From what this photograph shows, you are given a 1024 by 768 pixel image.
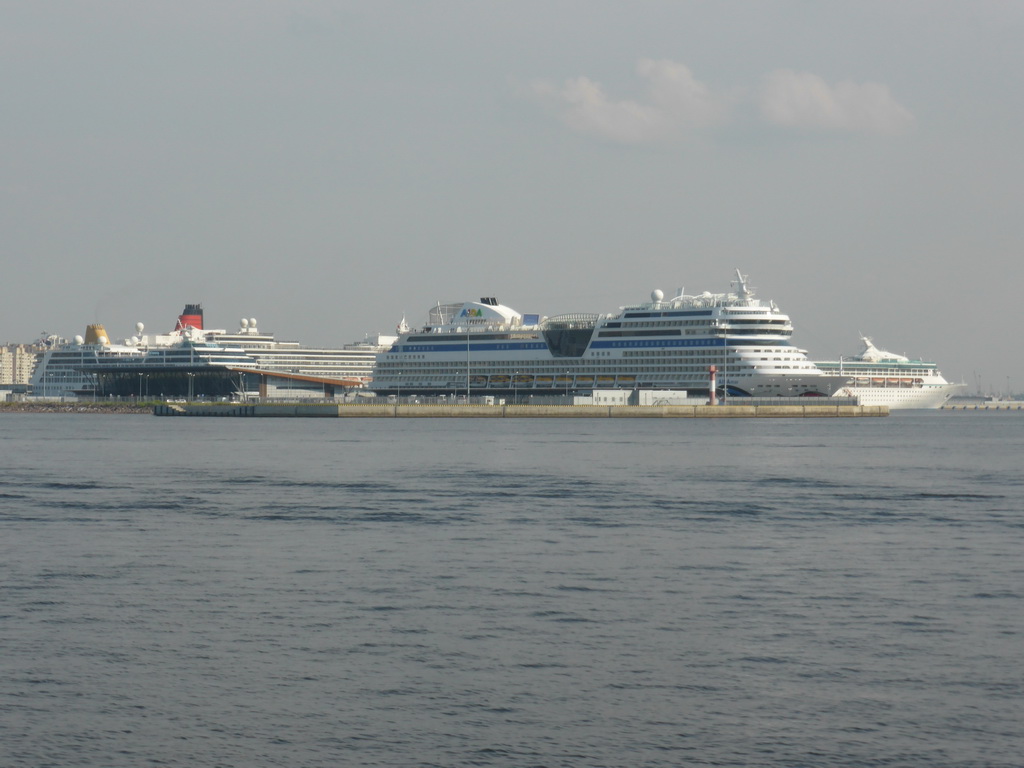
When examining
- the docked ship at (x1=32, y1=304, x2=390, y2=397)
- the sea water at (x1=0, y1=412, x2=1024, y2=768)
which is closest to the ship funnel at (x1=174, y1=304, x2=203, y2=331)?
the docked ship at (x1=32, y1=304, x2=390, y2=397)

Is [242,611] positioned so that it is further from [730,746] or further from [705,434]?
[705,434]

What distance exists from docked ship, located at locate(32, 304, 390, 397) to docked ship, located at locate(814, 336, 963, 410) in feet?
235

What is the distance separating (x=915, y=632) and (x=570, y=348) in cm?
12475

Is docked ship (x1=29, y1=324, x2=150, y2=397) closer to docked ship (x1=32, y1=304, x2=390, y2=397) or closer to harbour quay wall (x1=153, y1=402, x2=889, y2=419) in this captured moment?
docked ship (x1=32, y1=304, x2=390, y2=397)

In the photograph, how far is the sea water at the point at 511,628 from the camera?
41.6ft

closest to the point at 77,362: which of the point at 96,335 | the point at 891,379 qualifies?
the point at 96,335

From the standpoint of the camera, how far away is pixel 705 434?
84.2 metres

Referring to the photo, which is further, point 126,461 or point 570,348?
point 570,348

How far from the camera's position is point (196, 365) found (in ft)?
573

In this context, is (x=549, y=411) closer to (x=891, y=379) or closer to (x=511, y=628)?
(x=891, y=379)

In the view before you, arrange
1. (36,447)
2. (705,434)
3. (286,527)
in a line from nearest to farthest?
(286,527)
(36,447)
(705,434)

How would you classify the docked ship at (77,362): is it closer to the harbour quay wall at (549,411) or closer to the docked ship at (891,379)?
the harbour quay wall at (549,411)

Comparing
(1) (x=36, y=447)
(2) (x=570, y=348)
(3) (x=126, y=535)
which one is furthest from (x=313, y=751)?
(2) (x=570, y=348)

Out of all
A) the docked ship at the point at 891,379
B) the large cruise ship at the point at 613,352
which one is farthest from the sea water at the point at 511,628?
the docked ship at the point at 891,379
